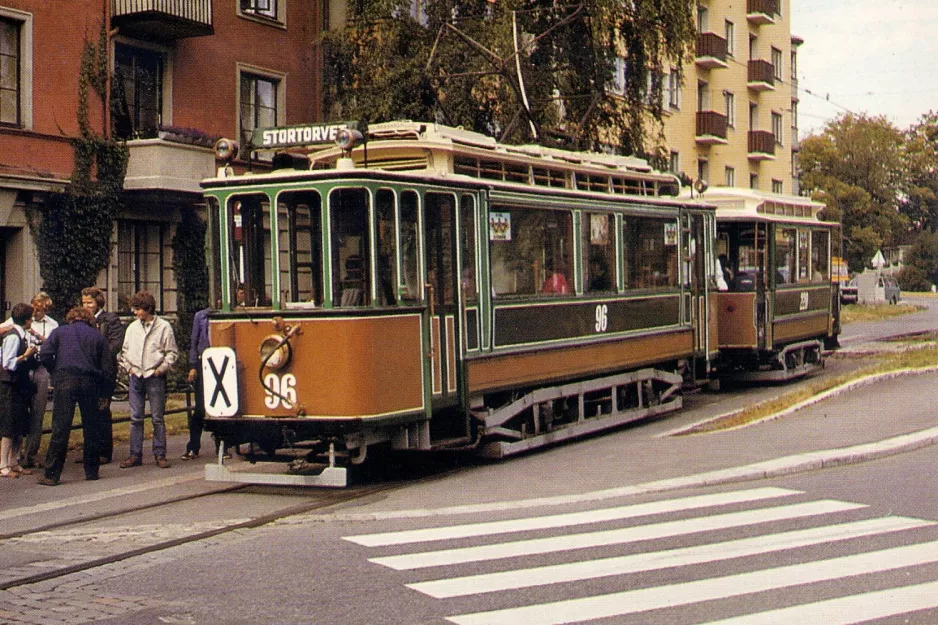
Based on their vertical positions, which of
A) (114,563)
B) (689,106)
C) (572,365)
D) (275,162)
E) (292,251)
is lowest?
(114,563)

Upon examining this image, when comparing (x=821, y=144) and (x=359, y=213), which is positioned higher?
(x=821, y=144)

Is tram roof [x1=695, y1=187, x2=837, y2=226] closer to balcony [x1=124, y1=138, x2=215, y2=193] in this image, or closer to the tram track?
balcony [x1=124, y1=138, x2=215, y2=193]

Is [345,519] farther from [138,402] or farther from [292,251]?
[138,402]

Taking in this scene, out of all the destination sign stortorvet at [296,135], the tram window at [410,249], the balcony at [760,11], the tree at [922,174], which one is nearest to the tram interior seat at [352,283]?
the tram window at [410,249]

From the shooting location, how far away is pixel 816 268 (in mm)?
24766

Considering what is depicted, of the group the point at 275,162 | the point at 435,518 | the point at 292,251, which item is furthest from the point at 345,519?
the point at 275,162

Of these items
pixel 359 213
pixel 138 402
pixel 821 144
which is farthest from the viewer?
pixel 821 144

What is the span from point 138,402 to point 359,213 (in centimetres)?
397

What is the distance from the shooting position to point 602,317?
1611 cm

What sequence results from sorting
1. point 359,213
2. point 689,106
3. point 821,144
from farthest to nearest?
point 821,144
point 689,106
point 359,213

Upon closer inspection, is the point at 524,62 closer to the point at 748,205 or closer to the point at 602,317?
the point at 748,205

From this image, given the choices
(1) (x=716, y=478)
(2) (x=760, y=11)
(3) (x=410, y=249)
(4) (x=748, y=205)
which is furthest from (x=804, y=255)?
(2) (x=760, y=11)

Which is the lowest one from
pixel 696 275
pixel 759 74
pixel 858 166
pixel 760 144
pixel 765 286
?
pixel 765 286

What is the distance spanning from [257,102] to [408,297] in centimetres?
1693
